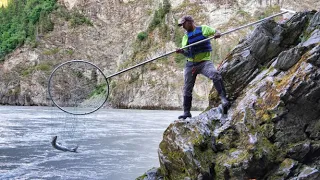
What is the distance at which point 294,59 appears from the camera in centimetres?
936

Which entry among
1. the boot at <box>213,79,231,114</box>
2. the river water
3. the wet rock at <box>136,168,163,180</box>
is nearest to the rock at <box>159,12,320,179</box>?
the boot at <box>213,79,231,114</box>

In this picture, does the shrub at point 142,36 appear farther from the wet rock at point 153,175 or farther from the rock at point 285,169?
the rock at point 285,169

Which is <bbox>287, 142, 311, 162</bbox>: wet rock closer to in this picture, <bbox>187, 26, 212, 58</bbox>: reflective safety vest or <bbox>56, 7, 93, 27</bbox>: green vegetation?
<bbox>187, 26, 212, 58</bbox>: reflective safety vest

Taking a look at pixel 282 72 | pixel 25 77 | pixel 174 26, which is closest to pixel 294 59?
pixel 282 72

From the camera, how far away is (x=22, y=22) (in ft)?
407

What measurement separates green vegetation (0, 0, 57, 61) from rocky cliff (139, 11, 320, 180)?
104568mm

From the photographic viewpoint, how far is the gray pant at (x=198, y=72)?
33.2ft

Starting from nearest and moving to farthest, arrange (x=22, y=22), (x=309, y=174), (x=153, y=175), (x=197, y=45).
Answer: (x=309, y=174), (x=197, y=45), (x=153, y=175), (x=22, y=22)

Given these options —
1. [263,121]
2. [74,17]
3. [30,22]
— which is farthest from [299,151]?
[30,22]

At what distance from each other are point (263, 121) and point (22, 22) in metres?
126

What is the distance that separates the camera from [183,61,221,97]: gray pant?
10.1 metres

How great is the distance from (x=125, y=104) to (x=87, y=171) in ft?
225

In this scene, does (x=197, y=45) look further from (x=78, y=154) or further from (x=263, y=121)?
(x=78, y=154)

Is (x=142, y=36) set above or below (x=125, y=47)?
above
